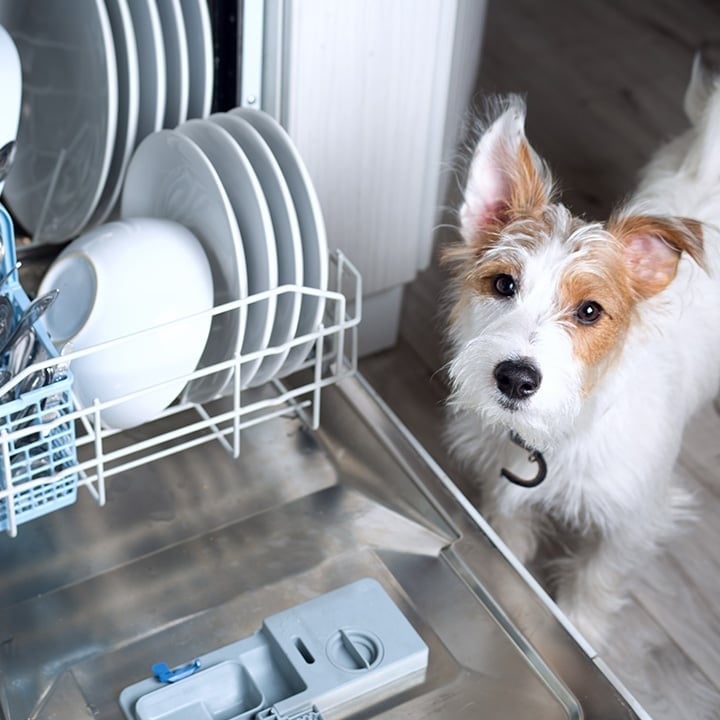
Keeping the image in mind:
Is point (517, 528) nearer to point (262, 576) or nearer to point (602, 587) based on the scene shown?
point (602, 587)

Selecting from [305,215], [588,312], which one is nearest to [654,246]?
[588,312]

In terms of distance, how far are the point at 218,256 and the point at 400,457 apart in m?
0.35

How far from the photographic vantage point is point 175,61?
1.43 meters

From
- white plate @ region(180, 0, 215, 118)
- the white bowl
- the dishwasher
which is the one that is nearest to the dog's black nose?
the dishwasher

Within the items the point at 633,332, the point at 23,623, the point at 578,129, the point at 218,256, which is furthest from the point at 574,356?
the point at 578,129

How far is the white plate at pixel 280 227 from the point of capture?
4.20 ft

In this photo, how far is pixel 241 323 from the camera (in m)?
1.27

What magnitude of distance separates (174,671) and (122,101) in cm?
75

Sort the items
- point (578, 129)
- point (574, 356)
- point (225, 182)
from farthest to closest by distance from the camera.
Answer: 1. point (578, 129)
2. point (225, 182)
3. point (574, 356)

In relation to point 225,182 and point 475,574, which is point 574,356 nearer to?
point 475,574

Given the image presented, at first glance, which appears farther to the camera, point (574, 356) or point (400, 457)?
point (400, 457)

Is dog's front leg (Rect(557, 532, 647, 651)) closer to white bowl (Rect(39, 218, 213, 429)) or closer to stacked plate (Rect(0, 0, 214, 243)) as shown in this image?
white bowl (Rect(39, 218, 213, 429))

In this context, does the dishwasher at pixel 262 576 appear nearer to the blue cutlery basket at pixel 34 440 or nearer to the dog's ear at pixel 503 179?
the blue cutlery basket at pixel 34 440

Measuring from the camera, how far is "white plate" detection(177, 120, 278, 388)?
1.27 meters
